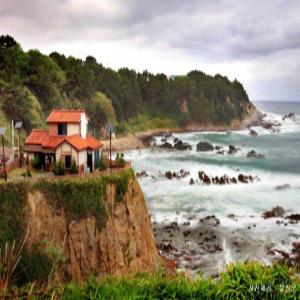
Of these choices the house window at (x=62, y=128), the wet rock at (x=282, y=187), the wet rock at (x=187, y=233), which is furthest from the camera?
the wet rock at (x=282, y=187)

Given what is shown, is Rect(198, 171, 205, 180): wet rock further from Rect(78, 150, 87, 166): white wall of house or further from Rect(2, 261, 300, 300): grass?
Rect(2, 261, 300, 300): grass

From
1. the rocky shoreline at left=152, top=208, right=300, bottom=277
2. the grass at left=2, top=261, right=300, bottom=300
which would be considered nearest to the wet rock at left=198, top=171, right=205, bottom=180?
the rocky shoreline at left=152, top=208, right=300, bottom=277

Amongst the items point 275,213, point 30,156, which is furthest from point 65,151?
point 275,213

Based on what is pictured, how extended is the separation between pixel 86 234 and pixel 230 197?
26985 millimetres

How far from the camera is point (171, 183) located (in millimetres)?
53875

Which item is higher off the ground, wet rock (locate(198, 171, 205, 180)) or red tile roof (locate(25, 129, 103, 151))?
red tile roof (locate(25, 129, 103, 151))

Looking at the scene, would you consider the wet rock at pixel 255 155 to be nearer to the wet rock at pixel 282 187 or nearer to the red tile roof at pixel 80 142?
the wet rock at pixel 282 187

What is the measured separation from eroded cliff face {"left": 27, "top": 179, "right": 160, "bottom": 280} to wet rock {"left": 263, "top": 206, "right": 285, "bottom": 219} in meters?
18.5

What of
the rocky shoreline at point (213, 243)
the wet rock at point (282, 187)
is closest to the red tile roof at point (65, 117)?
the rocky shoreline at point (213, 243)

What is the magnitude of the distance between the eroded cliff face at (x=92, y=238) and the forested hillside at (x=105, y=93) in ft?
121

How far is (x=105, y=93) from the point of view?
A: 98.0m

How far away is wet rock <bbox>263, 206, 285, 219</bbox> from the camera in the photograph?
40719mm

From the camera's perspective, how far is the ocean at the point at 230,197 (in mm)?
33781

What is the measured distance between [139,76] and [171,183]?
245ft
